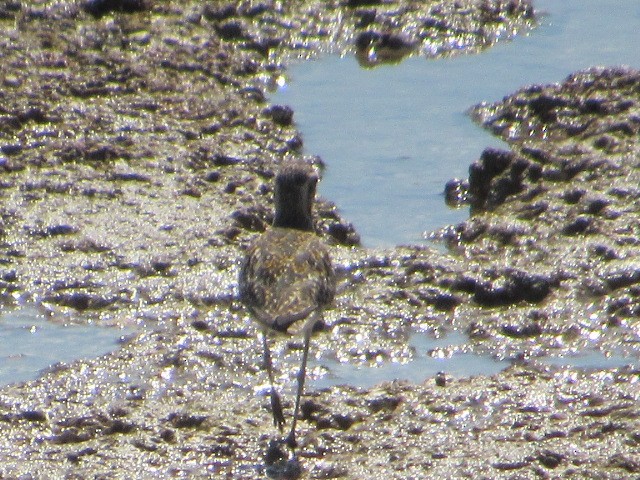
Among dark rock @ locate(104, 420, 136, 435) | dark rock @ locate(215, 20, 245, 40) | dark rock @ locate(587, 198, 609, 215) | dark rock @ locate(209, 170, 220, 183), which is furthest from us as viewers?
dark rock @ locate(215, 20, 245, 40)

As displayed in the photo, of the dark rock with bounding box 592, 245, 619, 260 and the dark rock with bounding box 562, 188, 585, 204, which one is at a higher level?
the dark rock with bounding box 562, 188, 585, 204

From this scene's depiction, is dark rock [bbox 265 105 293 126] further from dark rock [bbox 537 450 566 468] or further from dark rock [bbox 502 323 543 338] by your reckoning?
dark rock [bbox 537 450 566 468]

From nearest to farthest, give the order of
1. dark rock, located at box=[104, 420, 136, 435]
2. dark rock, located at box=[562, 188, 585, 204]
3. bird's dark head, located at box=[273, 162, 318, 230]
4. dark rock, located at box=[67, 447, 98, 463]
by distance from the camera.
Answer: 1. dark rock, located at box=[67, 447, 98, 463]
2. dark rock, located at box=[104, 420, 136, 435]
3. bird's dark head, located at box=[273, 162, 318, 230]
4. dark rock, located at box=[562, 188, 585, 204]

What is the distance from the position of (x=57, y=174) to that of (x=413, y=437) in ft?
11.9

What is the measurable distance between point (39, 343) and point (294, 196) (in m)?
1.60

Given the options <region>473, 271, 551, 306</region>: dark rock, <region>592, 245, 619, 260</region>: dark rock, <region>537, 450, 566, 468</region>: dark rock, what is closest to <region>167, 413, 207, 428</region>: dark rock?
<region>537, 450, 566, 468</region>: dark rock

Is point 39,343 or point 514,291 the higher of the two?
point 514,291

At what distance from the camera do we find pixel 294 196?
7625 mm

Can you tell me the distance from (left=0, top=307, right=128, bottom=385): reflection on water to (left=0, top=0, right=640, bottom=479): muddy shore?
125 millimetres

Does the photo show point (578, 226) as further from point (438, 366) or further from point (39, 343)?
point (39, 343)

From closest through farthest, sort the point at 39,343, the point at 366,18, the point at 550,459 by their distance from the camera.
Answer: the point at 550,459
the point at 39,343
the point at 366,18

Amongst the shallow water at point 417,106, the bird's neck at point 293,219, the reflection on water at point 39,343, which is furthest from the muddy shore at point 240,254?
the bird's neck at point 293,219

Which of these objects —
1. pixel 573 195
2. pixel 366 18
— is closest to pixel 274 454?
pixel 573 195

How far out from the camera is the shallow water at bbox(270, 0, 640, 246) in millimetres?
9344
